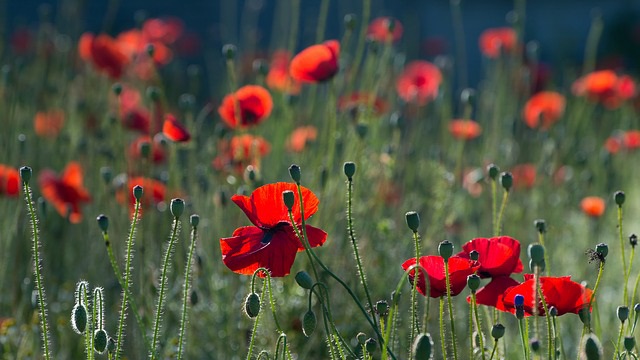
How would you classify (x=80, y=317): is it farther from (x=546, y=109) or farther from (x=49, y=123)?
(x=546, y=109)

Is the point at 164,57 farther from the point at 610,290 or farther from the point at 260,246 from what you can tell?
the point at 260,246

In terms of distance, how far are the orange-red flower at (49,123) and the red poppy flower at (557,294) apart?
269cm

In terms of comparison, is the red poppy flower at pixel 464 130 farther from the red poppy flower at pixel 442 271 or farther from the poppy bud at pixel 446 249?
the poppy bud at pixel 446 249

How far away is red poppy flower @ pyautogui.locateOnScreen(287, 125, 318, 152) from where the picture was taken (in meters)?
3.32

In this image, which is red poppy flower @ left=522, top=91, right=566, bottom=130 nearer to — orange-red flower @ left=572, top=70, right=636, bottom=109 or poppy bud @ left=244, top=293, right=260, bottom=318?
orange-red flower @ left=572, top=70, right=636, bottom=109

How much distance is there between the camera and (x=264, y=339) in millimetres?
2566

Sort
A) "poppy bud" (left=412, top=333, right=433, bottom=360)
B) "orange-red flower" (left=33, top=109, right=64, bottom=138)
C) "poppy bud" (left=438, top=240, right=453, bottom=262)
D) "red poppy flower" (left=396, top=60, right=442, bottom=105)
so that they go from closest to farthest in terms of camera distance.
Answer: "poppy bud" (left=412, top=333, right=433, bottom=360) → "poppy bud" (left=438, top=240, right=453, bottom=262) → "orange-red flower" (left=33, top=109, right=64, bottom=138) → "red poppy flower" (left=396, top=60, right=442, bottom=105)

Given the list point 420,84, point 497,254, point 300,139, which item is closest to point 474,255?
point 497,254

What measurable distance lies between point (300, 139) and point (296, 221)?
168 centimetres

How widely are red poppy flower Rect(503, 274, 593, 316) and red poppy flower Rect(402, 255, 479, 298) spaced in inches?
2.9

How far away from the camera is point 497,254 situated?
1720 mm

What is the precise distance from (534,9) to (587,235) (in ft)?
29.1

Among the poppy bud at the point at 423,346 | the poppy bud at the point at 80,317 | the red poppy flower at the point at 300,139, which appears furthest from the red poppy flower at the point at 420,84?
the poppy bud at the point at 423,346

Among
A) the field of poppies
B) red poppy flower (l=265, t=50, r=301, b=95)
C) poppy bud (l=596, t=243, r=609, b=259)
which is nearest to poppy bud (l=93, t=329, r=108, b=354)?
the field of poppies
